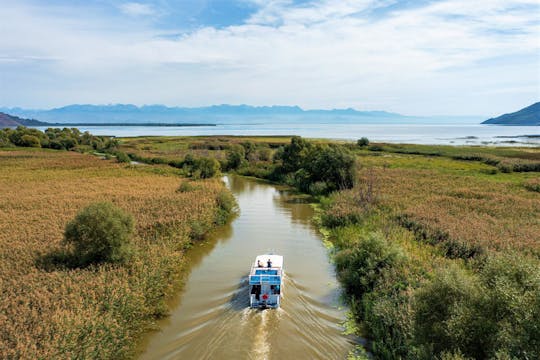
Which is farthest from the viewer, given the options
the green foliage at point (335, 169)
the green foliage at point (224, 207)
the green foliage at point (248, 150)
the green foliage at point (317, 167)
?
the green foliage at point (248, 150)

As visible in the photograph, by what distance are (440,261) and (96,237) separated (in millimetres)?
20693

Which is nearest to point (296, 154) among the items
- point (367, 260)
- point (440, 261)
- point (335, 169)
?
point (335, 169)

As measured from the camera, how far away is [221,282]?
22.5 m

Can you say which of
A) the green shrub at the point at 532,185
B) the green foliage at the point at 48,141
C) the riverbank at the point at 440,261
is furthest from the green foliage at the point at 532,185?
the green foliage at the point at 48,141

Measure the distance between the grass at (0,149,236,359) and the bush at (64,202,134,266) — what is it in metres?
0.82

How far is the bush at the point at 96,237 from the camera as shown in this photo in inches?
786

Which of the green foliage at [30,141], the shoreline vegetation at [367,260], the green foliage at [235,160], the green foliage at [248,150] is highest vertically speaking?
the green foliage at [30,141]

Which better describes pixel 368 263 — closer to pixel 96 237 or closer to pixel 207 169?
pixel 96 237

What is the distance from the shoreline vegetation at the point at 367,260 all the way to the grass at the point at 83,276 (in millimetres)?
83

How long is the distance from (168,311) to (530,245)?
2297 centimetres

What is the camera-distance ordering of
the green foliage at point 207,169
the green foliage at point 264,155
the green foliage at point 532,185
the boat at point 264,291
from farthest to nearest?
the green foliage at point 264,155, the green foliage at point 207,169, the green foliage at point 532,185, the boat at point 264,291

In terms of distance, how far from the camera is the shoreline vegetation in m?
11.7

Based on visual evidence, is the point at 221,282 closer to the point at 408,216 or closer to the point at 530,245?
the point at 408,216

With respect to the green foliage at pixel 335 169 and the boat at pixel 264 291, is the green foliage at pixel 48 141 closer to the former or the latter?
the green foliage at pixel 335 169
